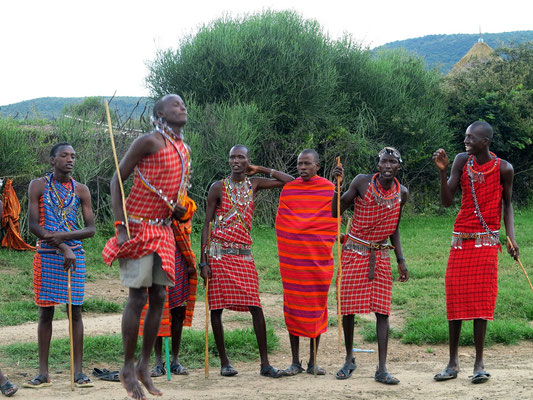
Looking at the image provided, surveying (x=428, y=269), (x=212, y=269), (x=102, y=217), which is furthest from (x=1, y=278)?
(x=428, y=269)

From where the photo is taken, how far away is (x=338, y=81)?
877 inches

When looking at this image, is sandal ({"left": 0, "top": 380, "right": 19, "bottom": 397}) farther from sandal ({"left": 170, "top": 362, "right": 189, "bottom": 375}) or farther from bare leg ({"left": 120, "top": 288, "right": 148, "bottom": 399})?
sandal ({"left": 170, "top": 362, "right": 189, "bottom": 375})

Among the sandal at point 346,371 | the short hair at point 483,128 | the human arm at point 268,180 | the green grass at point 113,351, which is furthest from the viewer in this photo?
the green grass at point 113,351

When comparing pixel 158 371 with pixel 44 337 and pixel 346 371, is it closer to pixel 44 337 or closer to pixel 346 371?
pixel 44 337

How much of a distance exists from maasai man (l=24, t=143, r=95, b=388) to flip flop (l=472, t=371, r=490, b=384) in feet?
11.0

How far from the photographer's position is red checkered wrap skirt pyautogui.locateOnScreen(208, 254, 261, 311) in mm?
6734

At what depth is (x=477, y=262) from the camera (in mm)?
6574

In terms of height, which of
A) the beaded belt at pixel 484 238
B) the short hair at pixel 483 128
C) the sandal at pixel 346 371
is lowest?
the sandal at pixel 346 371

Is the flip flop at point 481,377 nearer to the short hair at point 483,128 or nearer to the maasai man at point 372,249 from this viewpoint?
the maasai man at point 372,249

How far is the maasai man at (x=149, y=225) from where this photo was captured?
5.08m

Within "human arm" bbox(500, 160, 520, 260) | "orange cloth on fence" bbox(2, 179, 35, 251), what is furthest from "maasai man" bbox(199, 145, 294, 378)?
"orange cloth on fence" bbox(2, 179, 35, 251)

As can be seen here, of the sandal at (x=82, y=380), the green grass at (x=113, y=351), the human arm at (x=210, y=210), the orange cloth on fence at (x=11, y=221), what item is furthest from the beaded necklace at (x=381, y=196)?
the orange cloth on fence at (x=11, y=221)

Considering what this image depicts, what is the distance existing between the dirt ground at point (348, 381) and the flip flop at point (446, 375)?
0.07 m

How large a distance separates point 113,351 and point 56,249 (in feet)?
5.65
